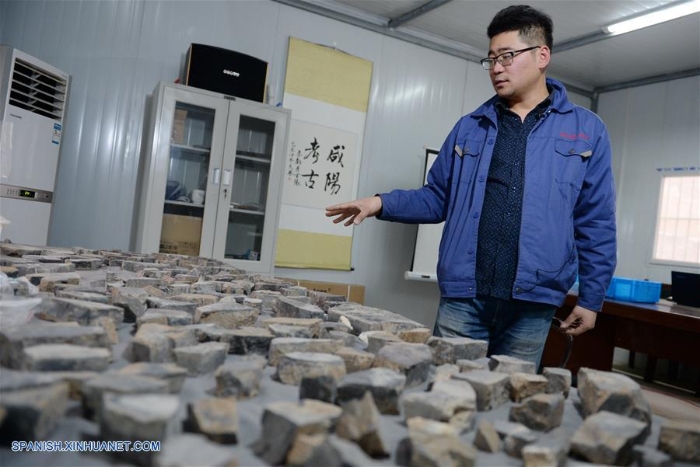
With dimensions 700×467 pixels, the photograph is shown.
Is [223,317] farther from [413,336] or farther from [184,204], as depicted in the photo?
[184,204]

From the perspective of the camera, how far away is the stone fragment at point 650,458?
57cm

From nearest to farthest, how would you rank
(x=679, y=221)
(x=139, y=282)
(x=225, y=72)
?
(x=139, y=282), (x=225, y=72), (x=679, y=221)

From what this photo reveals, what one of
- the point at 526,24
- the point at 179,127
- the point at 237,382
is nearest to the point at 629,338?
the point at 526,24

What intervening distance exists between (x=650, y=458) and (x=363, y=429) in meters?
0.32

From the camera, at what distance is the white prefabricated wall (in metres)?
3.61

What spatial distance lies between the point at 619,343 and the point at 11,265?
349cm

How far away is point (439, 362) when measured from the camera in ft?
3.04

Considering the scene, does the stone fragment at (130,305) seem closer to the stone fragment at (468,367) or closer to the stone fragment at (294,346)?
the stone fragment at (294,346)

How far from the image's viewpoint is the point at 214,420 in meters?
0.53

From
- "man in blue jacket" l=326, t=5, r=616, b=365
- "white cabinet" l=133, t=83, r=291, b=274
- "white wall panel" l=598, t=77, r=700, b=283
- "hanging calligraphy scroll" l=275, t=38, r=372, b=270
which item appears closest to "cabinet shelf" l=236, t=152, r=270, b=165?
"white cabinet" l=133, t=83, r=291, b=274

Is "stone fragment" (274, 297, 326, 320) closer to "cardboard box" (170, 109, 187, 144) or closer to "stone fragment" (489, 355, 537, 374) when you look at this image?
"stone fragment" (489, 355, 537, 374)

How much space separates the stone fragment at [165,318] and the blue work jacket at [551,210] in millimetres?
923

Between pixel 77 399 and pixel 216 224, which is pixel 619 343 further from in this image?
pixel 77 399

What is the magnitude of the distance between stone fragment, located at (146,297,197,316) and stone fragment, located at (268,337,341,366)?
27 cm
